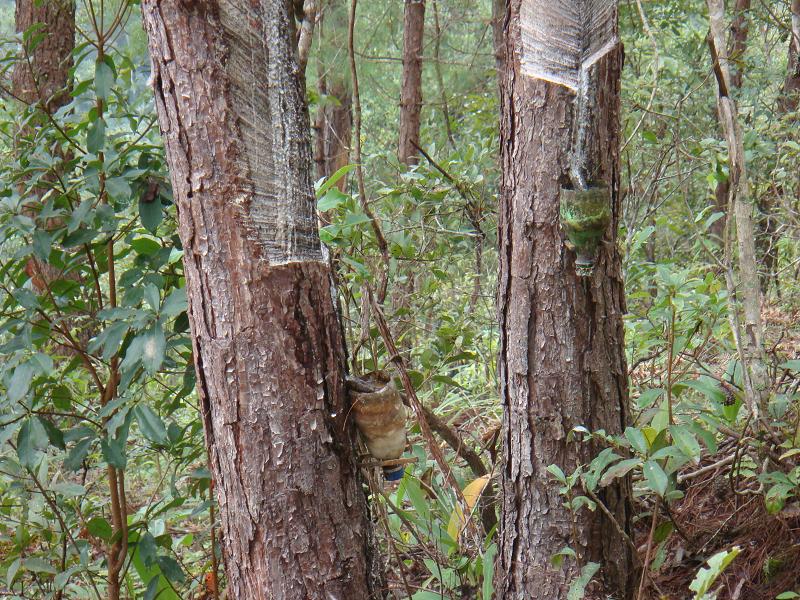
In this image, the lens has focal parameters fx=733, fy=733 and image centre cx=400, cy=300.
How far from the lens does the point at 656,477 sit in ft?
5.08

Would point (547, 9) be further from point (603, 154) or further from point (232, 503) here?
point (232, 503)

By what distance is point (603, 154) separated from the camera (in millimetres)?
1773

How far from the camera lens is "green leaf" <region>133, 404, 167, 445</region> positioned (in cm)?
185

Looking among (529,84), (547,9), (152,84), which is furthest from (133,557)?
(547,9)

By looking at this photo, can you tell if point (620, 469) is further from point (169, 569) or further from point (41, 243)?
point (41, 243)

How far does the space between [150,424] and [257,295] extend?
544mm

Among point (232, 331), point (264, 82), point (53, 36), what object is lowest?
point (232, 331)

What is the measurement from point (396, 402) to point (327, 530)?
332 mm

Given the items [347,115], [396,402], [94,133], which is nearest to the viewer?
[396,402]

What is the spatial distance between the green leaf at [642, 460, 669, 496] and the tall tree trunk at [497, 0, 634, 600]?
0.25m

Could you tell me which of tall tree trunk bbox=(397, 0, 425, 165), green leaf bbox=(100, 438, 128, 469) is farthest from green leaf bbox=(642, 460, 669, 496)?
tall tree trunk bbox=(397, 0, 425, 165)

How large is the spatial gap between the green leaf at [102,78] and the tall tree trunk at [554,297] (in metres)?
1.08

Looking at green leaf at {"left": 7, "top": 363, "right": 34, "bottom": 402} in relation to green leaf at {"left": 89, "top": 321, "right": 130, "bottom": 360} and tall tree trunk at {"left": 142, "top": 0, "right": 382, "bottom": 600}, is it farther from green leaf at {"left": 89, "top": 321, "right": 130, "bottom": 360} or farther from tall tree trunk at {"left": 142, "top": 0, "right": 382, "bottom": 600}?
tall tree trunk at {"left": 142, "top": 0, "right": 382, "bottom": 600}

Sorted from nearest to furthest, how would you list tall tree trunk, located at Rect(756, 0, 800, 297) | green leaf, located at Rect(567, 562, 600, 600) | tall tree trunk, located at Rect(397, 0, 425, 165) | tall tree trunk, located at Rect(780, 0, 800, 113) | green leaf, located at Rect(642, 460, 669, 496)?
green leaf, located at Rect(642, 460, 669, 496)
green leaf, located at Rect(567, 562, 600, 600)
tall tree trunk, located at Rect(780, 0, 800, 113)
tall tree trunk, located at Rect(756, 0, 800, 297)
tall tree trunk, located at Rect(397, 0, 425, 165)
